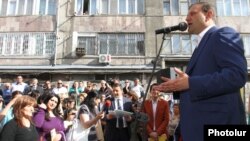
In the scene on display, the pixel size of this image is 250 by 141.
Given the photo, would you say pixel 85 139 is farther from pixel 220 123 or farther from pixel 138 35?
pixel 138 35

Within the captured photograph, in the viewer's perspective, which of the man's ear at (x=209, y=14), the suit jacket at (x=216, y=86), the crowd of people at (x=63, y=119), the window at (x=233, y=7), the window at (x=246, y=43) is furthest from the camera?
the window at (x=233, y=7)

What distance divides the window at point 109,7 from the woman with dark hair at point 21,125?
55.8ft

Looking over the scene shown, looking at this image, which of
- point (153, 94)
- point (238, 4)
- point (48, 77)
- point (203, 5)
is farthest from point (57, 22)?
point (203, 5)

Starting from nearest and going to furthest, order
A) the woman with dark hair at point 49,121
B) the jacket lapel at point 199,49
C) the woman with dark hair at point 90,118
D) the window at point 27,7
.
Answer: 1. the jacket lapel at point 199,49
2. the woman with dark hair at point 49,121
3. the woman with dark hair at point 90,118
4. the window at point 27,7

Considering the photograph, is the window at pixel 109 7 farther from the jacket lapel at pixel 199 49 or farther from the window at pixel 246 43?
the jacket lapel at pixel 199 49

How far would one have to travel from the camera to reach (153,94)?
23.1 ft

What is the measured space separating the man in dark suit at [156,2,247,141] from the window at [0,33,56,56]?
18465mm

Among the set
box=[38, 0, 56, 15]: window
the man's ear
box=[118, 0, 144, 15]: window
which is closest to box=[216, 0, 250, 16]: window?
box=[118, 0, 144, 15]: window

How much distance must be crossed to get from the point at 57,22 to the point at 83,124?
15585 mm

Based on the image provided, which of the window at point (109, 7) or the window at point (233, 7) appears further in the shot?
the window at point (233, 7)

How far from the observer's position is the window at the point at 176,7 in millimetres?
21328

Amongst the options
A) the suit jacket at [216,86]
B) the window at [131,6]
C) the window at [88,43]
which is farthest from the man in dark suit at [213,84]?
the window at [131,6]

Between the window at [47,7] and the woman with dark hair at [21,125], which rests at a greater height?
the window at [47,7]

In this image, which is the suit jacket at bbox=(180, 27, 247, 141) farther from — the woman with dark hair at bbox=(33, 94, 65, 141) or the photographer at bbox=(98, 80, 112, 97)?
the photographer at bbox=(98, 80, 112, 97)
